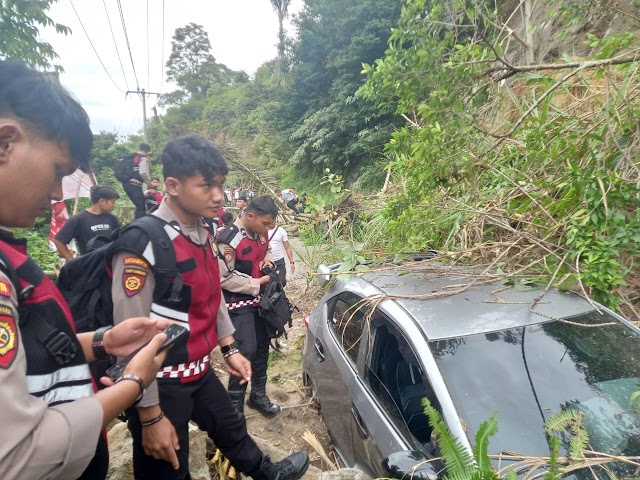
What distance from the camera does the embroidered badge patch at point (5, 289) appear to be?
771 millimetres

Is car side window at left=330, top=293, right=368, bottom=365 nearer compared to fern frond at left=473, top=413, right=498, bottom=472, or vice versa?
fern frond at left=473, top=413, right=498, bottom=472

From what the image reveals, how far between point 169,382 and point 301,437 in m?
1.77

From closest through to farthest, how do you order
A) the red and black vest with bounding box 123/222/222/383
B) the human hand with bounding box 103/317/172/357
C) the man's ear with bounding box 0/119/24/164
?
the man's ear with bounding box 0/119/24/164, the human hand with bounding box 103/317/172/357, the red and black vest with bounding box 123/222/222/383

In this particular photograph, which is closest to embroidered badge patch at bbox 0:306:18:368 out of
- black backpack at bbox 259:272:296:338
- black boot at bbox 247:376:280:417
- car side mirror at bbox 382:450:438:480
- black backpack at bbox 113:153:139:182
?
car side mirror at bbox 382:450:438:480

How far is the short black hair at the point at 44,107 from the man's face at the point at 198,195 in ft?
2.08

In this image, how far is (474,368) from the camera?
5.48 feet

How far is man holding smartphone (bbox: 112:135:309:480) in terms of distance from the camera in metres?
1.47

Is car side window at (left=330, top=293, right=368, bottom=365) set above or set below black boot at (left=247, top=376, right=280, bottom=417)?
above

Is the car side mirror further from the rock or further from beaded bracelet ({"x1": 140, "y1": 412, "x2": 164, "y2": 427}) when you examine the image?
the rock

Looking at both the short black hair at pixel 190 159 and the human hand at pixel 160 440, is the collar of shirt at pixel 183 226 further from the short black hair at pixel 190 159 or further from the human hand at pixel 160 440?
the human hand at pixel 160 440

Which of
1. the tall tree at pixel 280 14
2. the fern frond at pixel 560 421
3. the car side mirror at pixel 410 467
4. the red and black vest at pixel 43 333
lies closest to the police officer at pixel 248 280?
the car side mirror at pixel 410 467

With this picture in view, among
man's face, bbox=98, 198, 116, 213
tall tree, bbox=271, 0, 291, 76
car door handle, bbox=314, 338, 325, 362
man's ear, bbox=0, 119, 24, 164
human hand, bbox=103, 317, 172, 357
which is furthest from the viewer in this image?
tall tree, bbox=271, 0, 291, 76

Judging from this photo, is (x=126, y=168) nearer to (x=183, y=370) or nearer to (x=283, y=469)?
(x=183, y=370)

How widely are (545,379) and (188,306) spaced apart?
1.62 meters
